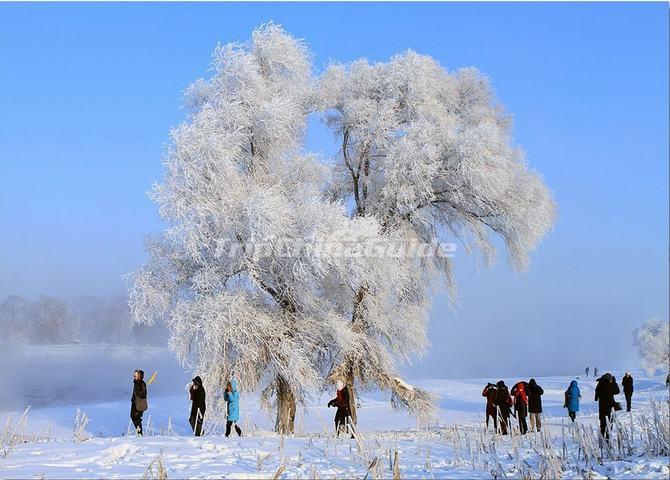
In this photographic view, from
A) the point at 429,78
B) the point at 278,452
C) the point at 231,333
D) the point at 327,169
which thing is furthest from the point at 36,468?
the point at 429,78

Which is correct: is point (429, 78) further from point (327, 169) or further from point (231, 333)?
point (231, 333)

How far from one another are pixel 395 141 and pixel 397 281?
474 cm

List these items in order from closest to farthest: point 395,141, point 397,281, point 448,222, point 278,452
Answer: point 278,452 < point 397,281 < point 395,141 < point 448,222

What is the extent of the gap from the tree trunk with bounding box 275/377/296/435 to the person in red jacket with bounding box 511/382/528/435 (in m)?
6.68

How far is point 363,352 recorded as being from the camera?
22.5m

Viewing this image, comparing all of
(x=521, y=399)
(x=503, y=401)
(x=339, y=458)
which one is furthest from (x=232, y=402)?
(x=521, y=399)

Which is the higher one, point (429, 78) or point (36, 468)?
point (429, 78)

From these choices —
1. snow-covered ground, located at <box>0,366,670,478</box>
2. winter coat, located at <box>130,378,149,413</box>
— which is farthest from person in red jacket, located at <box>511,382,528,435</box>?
winter coat, located at <box>130,378,149,413</box>

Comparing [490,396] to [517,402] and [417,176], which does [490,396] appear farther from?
[417,176]

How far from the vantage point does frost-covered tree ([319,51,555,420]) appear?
22594mm

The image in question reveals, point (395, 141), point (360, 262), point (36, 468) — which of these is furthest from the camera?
point (395, 141)

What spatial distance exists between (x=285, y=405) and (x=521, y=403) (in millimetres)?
7081

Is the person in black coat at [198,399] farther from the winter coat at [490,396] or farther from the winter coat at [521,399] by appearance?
the winter coat at [521,399]

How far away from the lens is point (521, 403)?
60.5 ft
